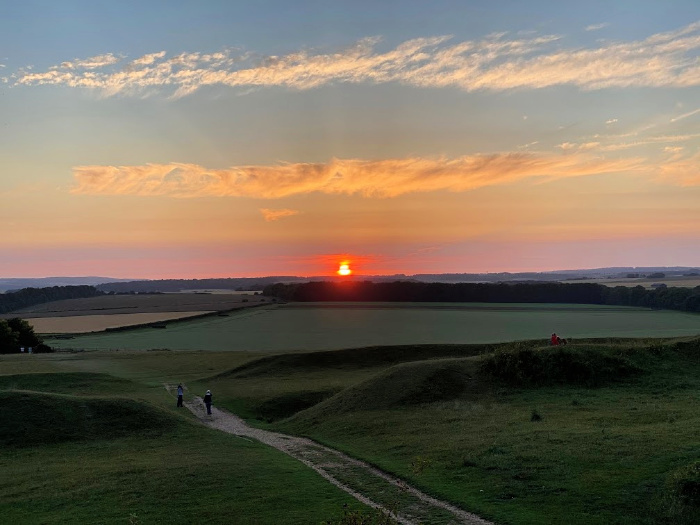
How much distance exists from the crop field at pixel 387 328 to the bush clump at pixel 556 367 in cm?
4378

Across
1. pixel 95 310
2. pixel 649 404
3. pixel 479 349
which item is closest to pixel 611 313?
pixel 479 349

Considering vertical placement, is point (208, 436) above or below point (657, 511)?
below

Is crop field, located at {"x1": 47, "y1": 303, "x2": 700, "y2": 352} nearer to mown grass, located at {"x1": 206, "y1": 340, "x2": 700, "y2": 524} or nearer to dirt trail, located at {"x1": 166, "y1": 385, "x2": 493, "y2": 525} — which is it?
mown grass, located at {"x1": 206, "y1": 340, "x2": 700, "y2": 524}

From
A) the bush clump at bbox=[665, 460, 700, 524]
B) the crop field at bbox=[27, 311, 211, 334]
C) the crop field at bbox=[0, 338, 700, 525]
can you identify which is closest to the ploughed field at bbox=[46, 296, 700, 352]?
the crop field at bbox=[27, 311, 211, 334]

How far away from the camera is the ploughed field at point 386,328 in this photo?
99062 millimetres

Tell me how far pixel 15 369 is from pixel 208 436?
39961 millimetres

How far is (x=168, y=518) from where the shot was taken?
65.5 ft

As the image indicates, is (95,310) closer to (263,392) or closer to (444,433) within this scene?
(263,392)

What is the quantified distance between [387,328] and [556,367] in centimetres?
7256

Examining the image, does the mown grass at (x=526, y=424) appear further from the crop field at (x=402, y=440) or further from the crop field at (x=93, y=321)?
the crop field at (x=93, y=321)

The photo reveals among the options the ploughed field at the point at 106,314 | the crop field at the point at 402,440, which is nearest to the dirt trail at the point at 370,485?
the crop field at the point at 402,440

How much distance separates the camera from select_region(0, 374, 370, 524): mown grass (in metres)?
20.6

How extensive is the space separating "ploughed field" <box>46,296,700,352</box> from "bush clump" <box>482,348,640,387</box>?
146 feet

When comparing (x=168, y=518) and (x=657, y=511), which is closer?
(x=657, y=511)
